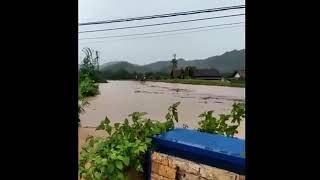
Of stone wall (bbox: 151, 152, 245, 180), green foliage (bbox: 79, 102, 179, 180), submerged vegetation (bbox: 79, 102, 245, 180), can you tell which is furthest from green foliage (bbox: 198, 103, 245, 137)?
stone wall (bbox: 151, 152, 245, 180)

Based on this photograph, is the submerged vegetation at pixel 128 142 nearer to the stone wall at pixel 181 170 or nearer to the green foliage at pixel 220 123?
the green foliage at pixel 220 123

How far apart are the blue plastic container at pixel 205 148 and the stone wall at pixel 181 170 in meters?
0.03

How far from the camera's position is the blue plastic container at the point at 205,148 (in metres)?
2.36

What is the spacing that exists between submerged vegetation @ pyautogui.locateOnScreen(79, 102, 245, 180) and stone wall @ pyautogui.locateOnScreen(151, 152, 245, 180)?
14cm

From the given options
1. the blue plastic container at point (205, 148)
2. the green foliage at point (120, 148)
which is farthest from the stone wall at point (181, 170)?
the green foliage at point (120, 148)

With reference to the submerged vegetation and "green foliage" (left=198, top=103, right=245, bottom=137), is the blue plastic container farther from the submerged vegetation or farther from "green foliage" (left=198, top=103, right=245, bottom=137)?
"green foliage" (left=198, top=103, right=245, bottom=137)

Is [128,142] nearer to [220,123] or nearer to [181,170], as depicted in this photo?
[181,170]

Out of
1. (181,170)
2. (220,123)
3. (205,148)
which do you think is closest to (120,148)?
(181,170)

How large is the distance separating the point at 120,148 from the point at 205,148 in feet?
2.50
